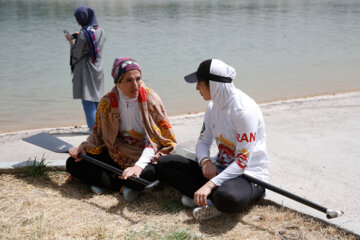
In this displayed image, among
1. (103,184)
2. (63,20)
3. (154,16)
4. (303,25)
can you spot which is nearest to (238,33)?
(303,25)

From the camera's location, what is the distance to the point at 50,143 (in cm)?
441

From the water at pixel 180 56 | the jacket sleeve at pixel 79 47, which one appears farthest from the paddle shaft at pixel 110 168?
the water at pixel 180 56

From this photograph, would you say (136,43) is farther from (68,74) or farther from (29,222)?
(29,222)

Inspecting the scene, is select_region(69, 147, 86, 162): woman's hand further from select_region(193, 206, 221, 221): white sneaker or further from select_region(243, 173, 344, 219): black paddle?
select_region(243, 173, 344, 219): black paddle

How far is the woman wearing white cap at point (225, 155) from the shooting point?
10.7 feet

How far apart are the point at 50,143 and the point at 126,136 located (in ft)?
2.98

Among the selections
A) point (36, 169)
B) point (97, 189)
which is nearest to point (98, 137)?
point (97, 189)

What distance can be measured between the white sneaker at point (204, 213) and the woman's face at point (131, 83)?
1.15m

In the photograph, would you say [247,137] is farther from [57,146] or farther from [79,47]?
[79,47]

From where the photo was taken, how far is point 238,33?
19.1m

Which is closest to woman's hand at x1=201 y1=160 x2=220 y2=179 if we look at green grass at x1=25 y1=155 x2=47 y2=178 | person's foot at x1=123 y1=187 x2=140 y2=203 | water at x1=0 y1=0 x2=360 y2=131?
person's foot at x1=123 y1=187 x2=140 y2=203

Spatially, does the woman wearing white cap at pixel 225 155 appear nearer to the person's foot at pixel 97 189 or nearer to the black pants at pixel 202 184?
the black pants at pixel 202 184

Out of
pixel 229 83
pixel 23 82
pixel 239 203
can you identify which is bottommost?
pixel 23 82

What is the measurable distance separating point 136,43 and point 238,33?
5056 mm
